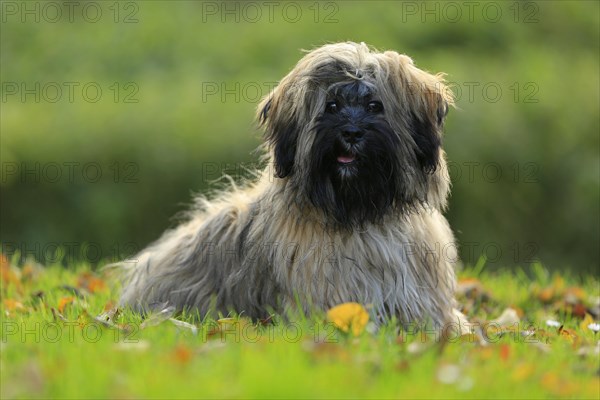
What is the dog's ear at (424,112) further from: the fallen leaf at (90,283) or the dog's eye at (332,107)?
the fallen leaf at (90,283)

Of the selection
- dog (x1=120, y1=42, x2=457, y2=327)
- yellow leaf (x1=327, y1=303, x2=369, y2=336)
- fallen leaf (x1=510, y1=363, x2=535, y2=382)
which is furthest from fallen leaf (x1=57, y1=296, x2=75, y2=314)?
fallen leaf (x1=510, y1=363, x2=535, y2=382)

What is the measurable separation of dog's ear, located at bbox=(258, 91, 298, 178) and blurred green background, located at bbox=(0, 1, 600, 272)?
8.33ft

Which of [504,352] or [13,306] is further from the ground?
[504,352]

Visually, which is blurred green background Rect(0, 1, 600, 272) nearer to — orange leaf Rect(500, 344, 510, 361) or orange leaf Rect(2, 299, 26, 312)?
orange leaf Rect(2, 299, 26, 312)

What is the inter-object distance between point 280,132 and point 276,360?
6.49ft

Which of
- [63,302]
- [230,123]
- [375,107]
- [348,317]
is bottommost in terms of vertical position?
[63,302]

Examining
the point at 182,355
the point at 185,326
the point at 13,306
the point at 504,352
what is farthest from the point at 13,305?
the point at 504,352

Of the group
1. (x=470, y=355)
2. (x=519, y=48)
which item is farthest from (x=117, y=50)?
(x=470, y=355)

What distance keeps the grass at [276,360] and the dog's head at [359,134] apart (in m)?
0.73

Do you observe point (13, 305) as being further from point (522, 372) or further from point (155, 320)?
point (522, 372)

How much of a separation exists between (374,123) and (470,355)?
147cm

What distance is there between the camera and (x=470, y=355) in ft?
15.9

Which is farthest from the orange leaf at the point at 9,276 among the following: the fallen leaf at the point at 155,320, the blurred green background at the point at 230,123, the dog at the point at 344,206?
the fallen leaf at the point at 155,320

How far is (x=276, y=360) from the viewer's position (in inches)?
176
